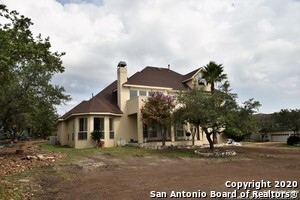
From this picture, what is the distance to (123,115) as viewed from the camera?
30734mm

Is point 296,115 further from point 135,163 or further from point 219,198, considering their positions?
point 219,198

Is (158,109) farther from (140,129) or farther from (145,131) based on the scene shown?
(145,131)

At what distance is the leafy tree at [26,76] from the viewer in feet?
40.3

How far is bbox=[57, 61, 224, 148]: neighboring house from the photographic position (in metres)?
28.5

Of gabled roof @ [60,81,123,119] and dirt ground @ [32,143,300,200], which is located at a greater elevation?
gabled roof @ [60,81,123,119]

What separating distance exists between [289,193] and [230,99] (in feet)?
47.3

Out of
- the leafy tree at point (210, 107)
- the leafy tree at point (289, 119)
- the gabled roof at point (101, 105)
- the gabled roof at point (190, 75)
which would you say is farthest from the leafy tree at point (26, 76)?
the leafy tree at point (289, 119)

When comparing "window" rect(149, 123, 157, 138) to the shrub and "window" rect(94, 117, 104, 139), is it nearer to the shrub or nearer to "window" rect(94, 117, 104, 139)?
"window" rect(94, 117, 104, 139)

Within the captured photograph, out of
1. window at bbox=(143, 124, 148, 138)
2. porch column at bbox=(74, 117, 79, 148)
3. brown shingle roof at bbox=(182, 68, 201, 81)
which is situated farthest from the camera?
brown shingle roof at bbox=(182, 68, 201, 81)

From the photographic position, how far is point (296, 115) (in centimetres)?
4578

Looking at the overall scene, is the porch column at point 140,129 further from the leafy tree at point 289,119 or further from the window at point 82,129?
the leafy tree at point 289,119

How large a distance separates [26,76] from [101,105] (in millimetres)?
8881

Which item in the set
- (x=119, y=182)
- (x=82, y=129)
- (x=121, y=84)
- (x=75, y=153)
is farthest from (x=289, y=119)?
(x=119, y=182)

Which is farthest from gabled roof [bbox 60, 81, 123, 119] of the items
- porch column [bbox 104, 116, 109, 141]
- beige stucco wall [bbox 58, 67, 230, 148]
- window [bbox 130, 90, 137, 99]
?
window [bbox 130, 90, 137, 99]
